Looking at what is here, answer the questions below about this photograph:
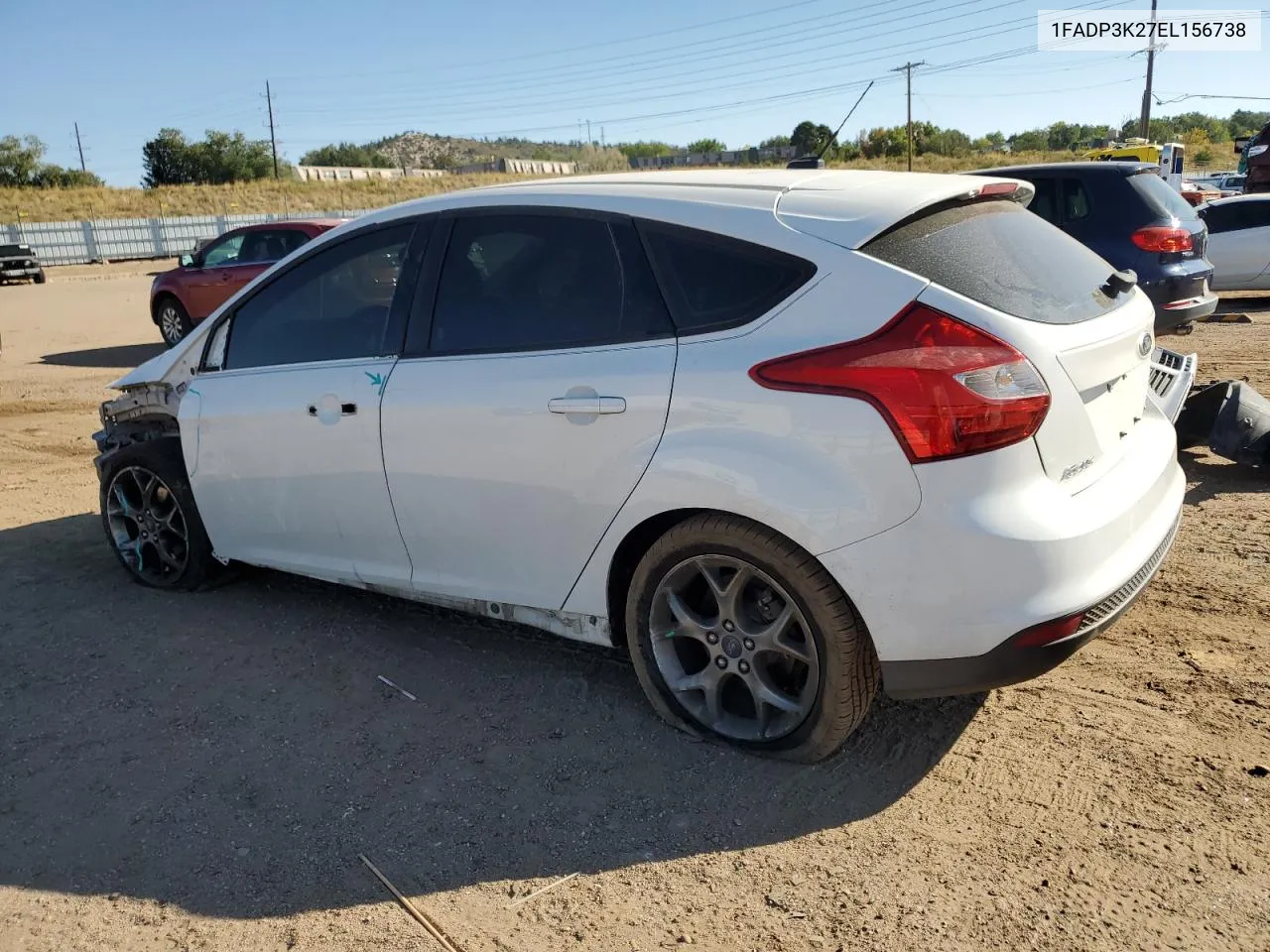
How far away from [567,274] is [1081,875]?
93.3 inches

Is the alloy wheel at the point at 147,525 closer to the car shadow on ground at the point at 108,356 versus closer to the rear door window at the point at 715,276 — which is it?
the rear door window at the point at 715,276

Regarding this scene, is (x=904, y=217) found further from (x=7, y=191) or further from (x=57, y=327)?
(x=7, y=191)

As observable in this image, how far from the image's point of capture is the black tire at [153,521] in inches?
194

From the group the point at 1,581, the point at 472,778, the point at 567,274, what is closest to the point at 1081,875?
the point at 472,778

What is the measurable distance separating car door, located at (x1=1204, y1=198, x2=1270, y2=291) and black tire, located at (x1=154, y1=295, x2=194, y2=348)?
45.4ft

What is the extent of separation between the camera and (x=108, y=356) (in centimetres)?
1456

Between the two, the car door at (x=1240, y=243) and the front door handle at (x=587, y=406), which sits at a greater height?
the front door handle at (x=587, y=406)

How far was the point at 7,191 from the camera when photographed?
189 ft

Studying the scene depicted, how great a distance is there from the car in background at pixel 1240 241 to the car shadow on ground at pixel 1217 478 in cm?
862

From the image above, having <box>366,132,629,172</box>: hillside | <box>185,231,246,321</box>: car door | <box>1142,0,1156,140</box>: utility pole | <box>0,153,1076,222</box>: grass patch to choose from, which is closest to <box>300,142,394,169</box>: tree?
<box>366,132,629,172</box>: hillside

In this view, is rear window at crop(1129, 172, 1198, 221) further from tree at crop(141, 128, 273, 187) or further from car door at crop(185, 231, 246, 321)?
tree at crop(141, 128, 273, 187)

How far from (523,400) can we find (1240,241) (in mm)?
13087

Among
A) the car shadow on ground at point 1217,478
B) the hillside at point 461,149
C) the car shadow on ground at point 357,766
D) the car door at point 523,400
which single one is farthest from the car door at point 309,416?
the hillside at point 461,149

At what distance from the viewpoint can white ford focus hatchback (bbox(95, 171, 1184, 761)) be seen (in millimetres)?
2787
